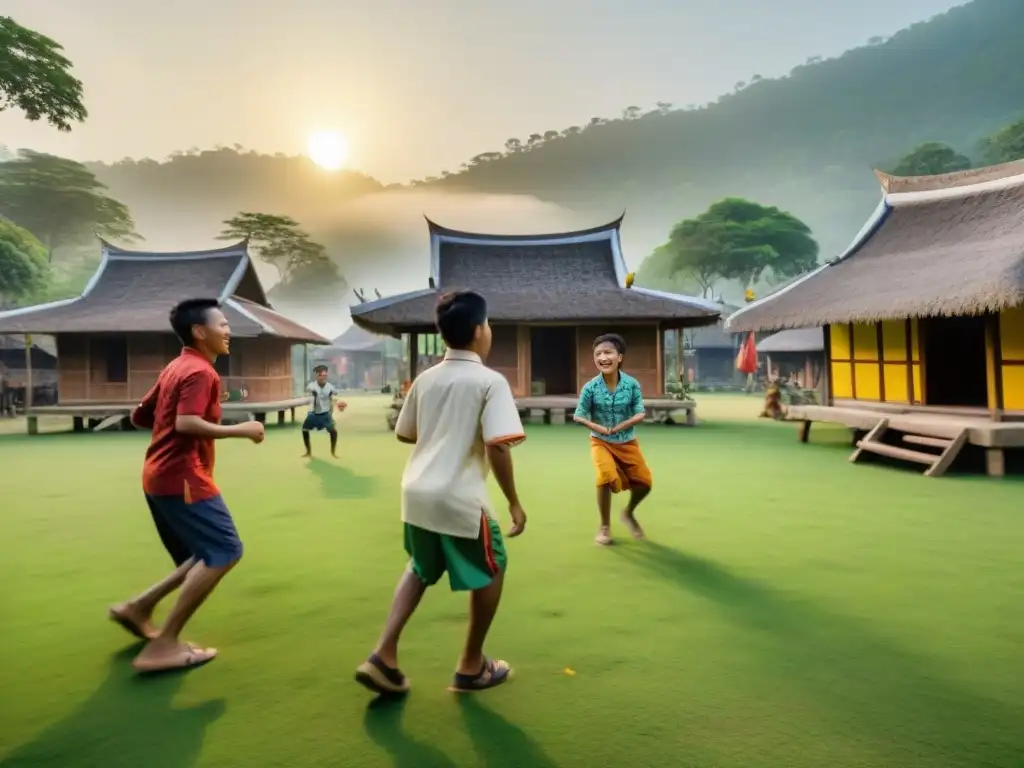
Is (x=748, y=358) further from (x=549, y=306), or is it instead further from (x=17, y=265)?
(x=17, y=265)

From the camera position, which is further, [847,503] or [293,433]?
[293,433]

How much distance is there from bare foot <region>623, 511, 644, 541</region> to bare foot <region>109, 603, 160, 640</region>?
3.42m

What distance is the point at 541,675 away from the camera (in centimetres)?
294

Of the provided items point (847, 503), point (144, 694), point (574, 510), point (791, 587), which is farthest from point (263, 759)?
point (847, 503)

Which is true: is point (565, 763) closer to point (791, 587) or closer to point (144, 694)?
point (144, 694)

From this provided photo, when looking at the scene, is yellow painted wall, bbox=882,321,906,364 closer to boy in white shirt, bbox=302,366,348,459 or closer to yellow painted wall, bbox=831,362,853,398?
yellow painted wall, bbox=831,362,853,398

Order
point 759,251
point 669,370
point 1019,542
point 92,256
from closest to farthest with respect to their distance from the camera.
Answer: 1. point 1019,542
2. point 669,370
3. point 759,251
4. point 92,256

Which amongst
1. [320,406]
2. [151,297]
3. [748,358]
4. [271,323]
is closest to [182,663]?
[320,406]

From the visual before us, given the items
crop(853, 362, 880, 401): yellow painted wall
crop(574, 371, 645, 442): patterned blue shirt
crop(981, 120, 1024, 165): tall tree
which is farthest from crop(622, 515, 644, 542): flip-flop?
crop(981, 120, 1024, 165): tall tree

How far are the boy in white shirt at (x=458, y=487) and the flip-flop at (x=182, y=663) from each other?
92 cm

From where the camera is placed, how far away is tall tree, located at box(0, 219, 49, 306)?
945 inches

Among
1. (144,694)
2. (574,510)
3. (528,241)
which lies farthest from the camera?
(528,241)

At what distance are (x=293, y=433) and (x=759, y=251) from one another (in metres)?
40.0

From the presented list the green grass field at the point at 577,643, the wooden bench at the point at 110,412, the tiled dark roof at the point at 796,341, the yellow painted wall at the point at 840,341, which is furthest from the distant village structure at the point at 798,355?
the green grass field at the point at 577,643
